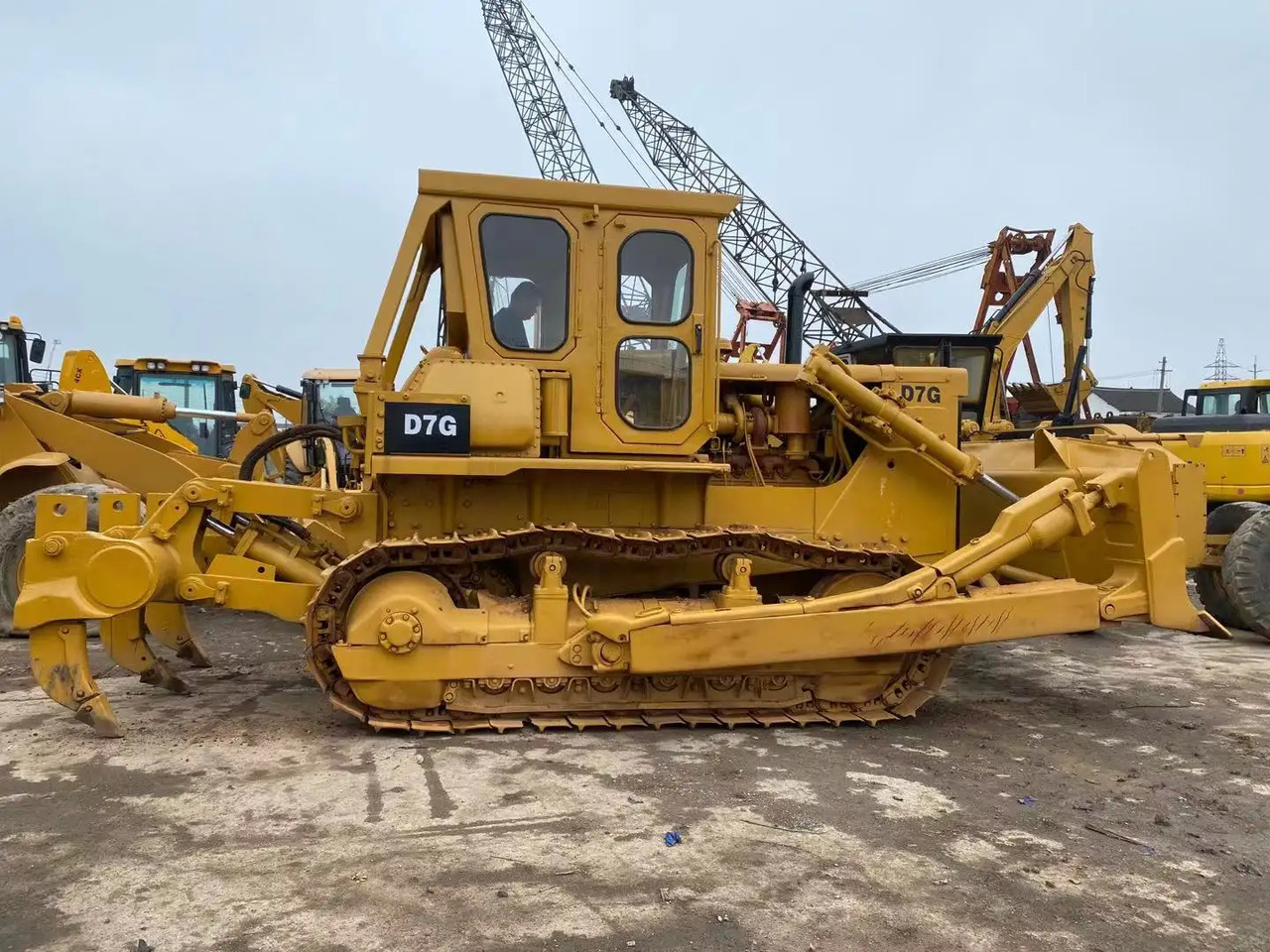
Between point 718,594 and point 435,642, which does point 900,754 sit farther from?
point 435,642

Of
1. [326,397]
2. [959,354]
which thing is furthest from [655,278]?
[326,397]

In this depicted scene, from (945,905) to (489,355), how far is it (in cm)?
371

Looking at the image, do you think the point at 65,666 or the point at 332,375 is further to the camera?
the point at 332,375

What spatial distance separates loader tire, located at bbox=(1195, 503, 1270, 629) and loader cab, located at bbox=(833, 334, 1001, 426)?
8.47 ft

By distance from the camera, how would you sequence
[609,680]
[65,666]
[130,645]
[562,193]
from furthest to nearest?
[130,645]
[562,193]
[609,680]
[65,666]

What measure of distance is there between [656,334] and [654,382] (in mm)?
291

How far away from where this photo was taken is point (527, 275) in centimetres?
550

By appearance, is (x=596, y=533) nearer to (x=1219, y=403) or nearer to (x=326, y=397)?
(x=326, y=397)

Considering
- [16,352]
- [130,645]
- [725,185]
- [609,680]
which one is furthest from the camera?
[725,185]

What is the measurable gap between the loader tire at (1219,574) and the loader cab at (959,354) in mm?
2582

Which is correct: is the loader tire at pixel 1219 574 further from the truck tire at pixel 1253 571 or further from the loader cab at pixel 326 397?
the loader cab at pixel 326 397

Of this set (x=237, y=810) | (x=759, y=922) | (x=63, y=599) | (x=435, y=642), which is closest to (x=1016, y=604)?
(x=759, y=922)

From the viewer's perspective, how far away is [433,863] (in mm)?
3568

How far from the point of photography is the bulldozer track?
5094 millimetres
